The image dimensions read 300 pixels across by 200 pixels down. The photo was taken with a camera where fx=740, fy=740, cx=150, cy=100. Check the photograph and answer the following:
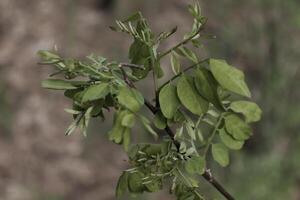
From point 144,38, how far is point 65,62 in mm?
172

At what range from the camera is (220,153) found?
71.9 inches

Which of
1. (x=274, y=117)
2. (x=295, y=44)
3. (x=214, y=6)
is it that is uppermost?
(x=214, y=6)

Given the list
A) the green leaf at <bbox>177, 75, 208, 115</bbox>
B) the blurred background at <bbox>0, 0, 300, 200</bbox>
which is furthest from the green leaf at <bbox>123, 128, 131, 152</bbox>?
the blurred background at <bbox>0, 0, 300, 200</bbox>

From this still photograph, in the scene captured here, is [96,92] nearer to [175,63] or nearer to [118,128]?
[118,128]

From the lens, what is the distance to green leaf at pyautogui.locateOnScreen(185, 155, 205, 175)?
1.56 metres

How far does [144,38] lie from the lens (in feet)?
4.99

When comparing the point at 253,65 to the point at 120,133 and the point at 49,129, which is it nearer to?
the point at 49,129

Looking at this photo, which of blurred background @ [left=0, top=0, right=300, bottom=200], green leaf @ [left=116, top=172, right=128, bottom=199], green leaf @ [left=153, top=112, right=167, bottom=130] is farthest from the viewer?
blurred background @ [left=0, top=0, right=300, bottom=200]

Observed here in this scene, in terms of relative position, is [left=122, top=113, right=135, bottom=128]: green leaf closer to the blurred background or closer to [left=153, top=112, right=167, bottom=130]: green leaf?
[left=153, top=112, right=167, bottom=130]: green leaf

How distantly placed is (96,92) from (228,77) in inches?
10.4

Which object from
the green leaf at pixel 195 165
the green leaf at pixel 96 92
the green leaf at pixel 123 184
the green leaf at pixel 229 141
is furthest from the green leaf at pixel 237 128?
the green leaf at pixel 96 92

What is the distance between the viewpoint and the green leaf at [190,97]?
1.48m

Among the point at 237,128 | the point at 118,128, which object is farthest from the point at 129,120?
the point at 237,128

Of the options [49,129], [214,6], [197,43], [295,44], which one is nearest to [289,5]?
[295,44]
